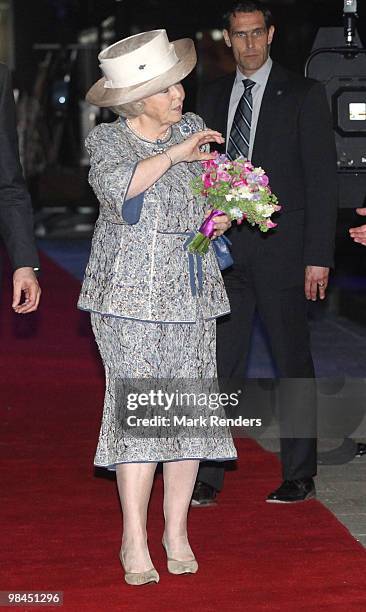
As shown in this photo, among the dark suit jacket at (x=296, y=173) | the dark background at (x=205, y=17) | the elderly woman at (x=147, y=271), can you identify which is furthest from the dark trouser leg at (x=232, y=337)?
the dark background at (x=205, y=17)

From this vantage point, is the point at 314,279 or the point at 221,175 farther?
the point at 314,279

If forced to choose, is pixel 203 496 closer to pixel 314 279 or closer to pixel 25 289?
pixel 314 279

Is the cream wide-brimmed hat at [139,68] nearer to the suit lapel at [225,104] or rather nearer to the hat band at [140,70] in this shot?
the hat band at [140,70]

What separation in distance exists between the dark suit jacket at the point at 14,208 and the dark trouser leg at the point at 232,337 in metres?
1.20

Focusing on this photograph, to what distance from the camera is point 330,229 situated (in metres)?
5.21

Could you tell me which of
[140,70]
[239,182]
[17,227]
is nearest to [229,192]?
[239,182]

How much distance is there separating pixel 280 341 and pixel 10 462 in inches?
58.6

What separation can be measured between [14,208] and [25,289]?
0.26 metres

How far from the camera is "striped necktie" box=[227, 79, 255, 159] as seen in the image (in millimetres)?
5371

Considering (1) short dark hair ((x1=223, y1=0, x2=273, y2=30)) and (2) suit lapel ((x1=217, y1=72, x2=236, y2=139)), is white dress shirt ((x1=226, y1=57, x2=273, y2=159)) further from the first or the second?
(1) short dark hair ((x1=223, y1=0, x2=273, y2=30))

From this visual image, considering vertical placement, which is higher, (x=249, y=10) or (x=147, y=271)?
(x=249, y=10)

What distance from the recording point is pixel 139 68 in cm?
427

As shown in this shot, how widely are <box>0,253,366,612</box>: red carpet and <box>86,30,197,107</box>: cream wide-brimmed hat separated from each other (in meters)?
1.52

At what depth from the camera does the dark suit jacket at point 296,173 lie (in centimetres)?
523
